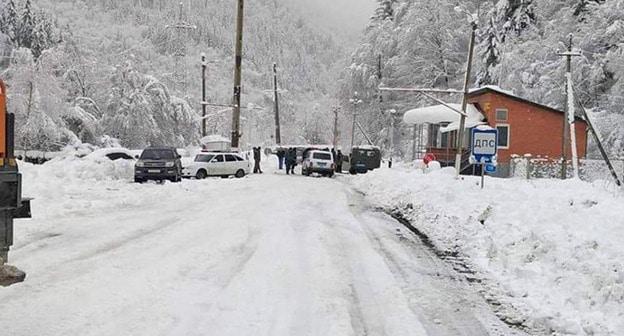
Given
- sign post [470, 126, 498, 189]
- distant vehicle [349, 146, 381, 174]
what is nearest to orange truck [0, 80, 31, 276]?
sign post [470, 126, 498, 189]

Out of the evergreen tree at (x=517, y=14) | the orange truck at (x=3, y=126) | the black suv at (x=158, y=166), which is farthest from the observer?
the evergreen tree at (x=517, y=14)

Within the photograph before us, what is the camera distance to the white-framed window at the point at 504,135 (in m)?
39.4

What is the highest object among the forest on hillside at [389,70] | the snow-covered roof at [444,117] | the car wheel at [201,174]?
the forest on hillside at [389,70]

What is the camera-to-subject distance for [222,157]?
34.7m

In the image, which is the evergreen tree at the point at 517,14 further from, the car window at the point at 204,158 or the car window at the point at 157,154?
the car window at the point at 157,154

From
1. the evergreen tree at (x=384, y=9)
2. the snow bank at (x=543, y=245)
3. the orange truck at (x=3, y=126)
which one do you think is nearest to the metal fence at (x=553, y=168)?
the snow bank at (x=543, y=245)

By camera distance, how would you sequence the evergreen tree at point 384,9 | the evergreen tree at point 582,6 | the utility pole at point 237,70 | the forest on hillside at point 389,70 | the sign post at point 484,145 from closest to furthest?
the sign post at point 484,145
the utility pole at point 237,70
the forest on hillside at point 389,70
the evergreen tree at point 582,6
the evergreen tree at point 384,9

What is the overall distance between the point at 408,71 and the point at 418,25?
4334mm

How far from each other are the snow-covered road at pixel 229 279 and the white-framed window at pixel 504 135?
25.6m

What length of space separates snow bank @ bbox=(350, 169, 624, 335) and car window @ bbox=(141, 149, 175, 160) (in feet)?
43.8

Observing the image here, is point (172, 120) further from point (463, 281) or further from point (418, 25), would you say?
point (463, 281)

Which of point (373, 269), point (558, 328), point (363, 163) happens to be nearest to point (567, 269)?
point (558, 328)

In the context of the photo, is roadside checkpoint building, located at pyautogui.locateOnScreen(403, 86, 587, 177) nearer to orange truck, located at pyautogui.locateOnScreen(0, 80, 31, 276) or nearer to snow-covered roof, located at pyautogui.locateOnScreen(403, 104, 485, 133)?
snow-covered roof, located at pyautogui.locateOnScreen(403, 104, 485, 133)

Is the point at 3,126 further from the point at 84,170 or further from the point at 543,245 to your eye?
the point at 84,170
